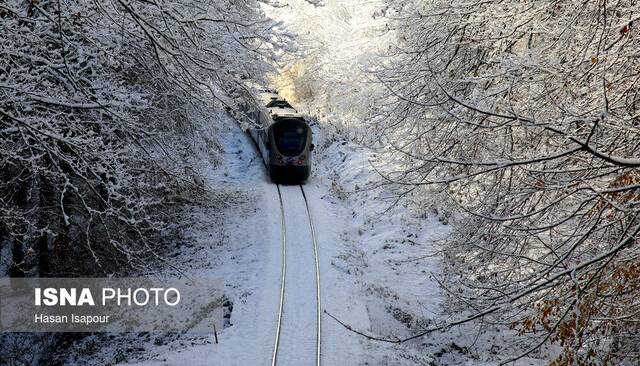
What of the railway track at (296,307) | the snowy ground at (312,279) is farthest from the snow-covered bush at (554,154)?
the railway track at (296,307)

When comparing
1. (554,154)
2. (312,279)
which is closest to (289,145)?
(312,279)

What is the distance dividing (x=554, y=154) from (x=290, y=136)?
17.7 metres

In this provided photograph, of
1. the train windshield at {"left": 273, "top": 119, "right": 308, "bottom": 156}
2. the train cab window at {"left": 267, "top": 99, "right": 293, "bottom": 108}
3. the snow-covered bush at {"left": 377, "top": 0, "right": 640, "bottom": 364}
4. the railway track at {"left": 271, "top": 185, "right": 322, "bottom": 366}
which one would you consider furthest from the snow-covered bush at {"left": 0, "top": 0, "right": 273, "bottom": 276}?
the train cab window at {"left": 267, "top": 99, "right": 293, "bottom": 108}

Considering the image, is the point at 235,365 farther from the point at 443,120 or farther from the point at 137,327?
the point at 443,120

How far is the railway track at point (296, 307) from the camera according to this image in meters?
10.2

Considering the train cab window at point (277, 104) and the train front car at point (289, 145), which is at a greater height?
the train cab window at point (277, 104)

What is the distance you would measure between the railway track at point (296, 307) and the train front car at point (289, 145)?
153 inches

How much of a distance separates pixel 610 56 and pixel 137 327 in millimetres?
11649

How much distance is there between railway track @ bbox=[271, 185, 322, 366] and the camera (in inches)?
402

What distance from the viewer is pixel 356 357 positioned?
10359mm

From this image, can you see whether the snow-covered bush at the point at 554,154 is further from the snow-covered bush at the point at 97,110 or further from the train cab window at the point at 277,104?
the train cab window at the point at 277,104

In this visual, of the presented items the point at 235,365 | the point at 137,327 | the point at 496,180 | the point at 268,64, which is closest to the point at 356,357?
the point at 235,365

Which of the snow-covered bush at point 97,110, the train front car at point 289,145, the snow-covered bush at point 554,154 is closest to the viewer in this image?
the snow-covered bush at point 554,154

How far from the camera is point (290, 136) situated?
2094cm
